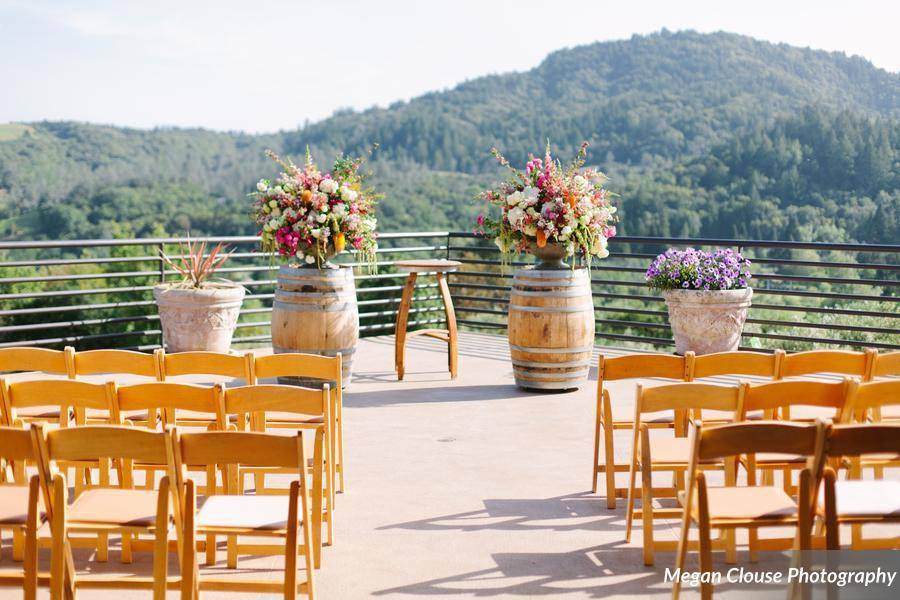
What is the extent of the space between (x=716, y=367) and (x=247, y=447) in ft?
8.05

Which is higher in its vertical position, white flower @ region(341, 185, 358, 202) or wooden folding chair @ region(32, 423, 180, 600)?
white flower @ region(341, 185, 358, 202)

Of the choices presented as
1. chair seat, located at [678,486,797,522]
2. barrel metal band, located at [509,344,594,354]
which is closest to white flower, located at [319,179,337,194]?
barrel metal band, located at [509,344,594,354]

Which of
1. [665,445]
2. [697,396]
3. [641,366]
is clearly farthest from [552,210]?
[697,396]

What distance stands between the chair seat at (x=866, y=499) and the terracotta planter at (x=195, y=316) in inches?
231

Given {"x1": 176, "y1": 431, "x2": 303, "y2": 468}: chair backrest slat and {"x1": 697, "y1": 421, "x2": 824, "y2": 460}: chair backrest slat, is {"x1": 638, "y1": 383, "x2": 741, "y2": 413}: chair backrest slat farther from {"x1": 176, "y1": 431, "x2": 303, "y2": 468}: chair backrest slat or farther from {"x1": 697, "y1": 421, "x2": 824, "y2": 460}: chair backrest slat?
{"x1": 176, "y1": 431, "x2": 303, "y2": 468}: chair backrest slat

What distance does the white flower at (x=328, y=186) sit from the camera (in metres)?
7.65

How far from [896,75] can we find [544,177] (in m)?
21.2

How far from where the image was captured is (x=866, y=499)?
3584 millimetres

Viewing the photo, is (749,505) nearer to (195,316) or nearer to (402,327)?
(402,327)

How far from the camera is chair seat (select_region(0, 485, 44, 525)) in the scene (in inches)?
132

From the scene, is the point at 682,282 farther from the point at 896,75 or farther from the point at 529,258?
the point at 896,75

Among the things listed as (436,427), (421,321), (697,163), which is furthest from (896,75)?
(436,427)

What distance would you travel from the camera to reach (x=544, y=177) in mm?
7734

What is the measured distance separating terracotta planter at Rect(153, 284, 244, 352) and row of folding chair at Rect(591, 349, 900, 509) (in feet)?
14.9
